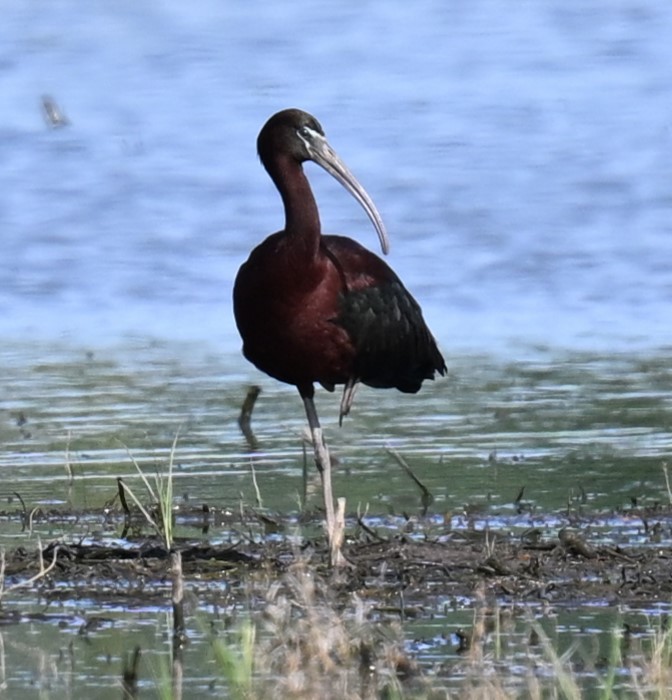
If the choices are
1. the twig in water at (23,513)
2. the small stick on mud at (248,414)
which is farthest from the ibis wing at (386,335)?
the small stick on mud at (248,414)

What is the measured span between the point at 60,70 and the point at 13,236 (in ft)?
25.1

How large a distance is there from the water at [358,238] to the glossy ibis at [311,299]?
0.72 meters

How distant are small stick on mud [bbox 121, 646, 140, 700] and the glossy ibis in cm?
145

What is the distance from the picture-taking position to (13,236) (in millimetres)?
18078

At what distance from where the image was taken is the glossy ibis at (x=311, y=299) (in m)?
8.62

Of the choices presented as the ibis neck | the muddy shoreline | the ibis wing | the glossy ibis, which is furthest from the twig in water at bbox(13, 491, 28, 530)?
the ibis neck

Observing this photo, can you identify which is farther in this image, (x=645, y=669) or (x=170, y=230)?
Answer: (x=170, y=230)

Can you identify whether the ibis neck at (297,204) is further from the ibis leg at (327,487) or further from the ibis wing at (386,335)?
the ibis leg at (327,487)

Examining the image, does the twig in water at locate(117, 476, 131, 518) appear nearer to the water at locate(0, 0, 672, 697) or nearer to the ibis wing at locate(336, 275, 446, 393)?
the water at locate(0, 0, 672, 697)

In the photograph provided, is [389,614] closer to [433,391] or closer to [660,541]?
[660,541]

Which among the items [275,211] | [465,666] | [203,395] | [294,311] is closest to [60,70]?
[275,211]

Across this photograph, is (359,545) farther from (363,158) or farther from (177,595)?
(363,158)

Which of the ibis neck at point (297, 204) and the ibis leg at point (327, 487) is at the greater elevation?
the ibis neck at point (297, 204)

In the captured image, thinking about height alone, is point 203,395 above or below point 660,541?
above
